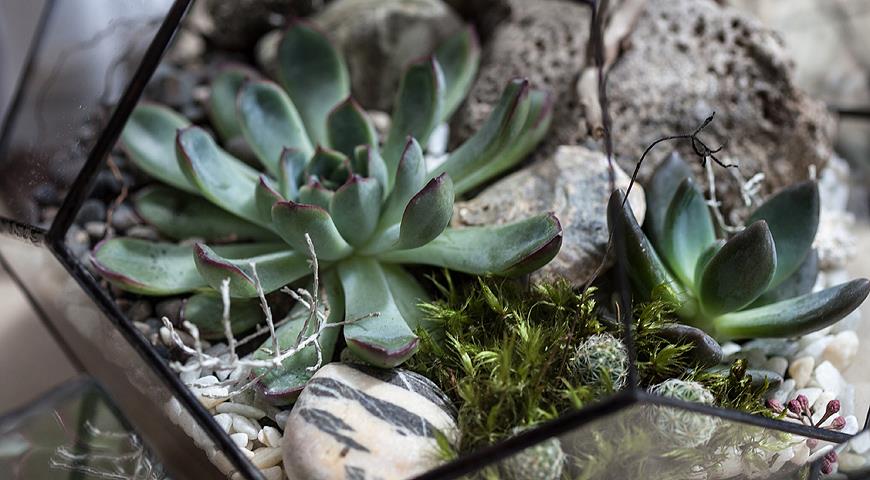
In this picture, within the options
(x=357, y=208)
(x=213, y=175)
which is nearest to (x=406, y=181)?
(x=357, y=208)

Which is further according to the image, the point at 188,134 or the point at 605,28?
the point at 605,28

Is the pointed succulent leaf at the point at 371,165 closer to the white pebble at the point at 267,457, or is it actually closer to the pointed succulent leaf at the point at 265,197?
the pointed succulent leaf at the point at 265,197

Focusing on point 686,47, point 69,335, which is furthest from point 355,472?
point 686,47

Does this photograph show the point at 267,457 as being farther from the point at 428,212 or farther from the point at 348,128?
the point at 348,128

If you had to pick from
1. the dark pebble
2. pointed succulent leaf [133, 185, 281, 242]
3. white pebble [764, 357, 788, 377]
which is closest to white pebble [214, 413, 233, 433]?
pointed succulent leaf [133, 185, 281, 242]

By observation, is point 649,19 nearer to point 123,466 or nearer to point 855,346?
point 855,346

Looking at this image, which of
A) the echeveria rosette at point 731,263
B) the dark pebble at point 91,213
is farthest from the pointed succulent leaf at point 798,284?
the dark pebble at point 91,213
